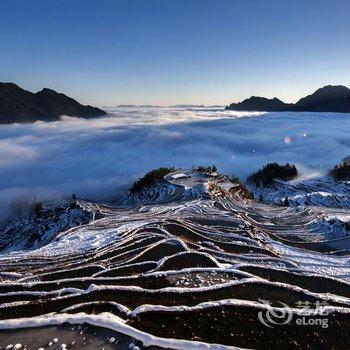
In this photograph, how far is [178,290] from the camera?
1080 inches

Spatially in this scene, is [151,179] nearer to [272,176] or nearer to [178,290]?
[272,176]

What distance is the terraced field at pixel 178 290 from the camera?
21281mm

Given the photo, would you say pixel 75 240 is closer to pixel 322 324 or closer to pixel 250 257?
pixel 250 257

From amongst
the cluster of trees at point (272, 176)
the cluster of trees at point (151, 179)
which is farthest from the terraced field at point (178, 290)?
the cluster of trees at point (272, 176)

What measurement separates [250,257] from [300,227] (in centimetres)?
2622

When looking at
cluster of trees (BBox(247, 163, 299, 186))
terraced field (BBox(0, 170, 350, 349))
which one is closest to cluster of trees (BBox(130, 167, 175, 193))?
terraced field (BBox(0, 170, 350, 349))

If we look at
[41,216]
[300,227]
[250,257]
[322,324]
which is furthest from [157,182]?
[322,324]

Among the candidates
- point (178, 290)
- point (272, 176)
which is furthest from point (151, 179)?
point (178, 290)

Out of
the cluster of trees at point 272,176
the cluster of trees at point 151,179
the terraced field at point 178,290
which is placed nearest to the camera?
the terraced field at point 178,290

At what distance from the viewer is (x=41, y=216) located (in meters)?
117

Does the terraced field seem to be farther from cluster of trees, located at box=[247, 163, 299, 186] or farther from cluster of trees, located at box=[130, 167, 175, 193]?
cluster of trees, located at box=[247, 163, 299, 186]

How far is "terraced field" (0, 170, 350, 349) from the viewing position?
838 inches

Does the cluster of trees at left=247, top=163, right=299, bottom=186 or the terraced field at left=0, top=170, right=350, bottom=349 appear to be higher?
the terraced field at left=0, top=170, right=350, bottom=349

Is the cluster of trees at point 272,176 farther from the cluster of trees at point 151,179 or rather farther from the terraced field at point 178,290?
the terraced field at point 178,290
